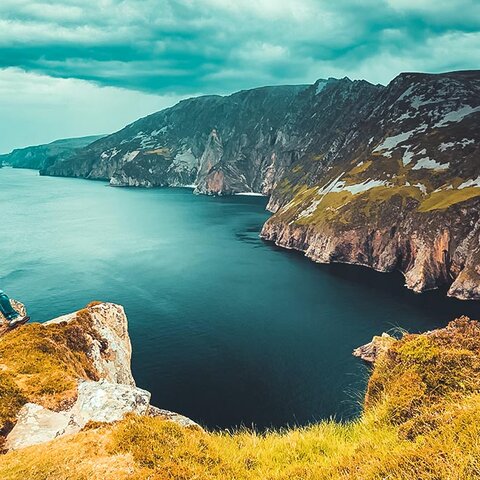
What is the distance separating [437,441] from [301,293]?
107m

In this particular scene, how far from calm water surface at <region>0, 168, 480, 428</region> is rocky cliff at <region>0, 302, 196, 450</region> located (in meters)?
20.7

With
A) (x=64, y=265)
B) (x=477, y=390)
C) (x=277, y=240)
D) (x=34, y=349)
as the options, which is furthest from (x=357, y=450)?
(x=277, y=240)

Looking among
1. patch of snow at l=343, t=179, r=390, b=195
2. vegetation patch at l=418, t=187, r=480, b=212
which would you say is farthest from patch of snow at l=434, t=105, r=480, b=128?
vegetation patch at l=418, t=187, r=480, b=212

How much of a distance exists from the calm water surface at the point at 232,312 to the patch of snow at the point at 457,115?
92571mm

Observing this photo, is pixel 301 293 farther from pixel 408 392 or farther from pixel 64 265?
pixel 408 392

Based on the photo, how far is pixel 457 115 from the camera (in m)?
184

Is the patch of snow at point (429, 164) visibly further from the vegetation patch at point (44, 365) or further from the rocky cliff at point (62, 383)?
the vegetation patch at point (44, 365)

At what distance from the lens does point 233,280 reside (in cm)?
12644

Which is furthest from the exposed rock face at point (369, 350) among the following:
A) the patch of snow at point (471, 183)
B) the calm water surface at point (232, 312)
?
the patch of snow at point (471, 183)

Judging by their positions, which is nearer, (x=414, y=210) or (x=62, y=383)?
(x=62, y=383)

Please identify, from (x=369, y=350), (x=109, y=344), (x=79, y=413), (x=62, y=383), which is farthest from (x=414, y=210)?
(x=79, y=413)

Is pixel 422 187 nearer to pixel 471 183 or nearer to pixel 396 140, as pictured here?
pixel 471 183

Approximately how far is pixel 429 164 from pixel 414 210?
32.0 meters

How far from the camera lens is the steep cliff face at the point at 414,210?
123750mm
